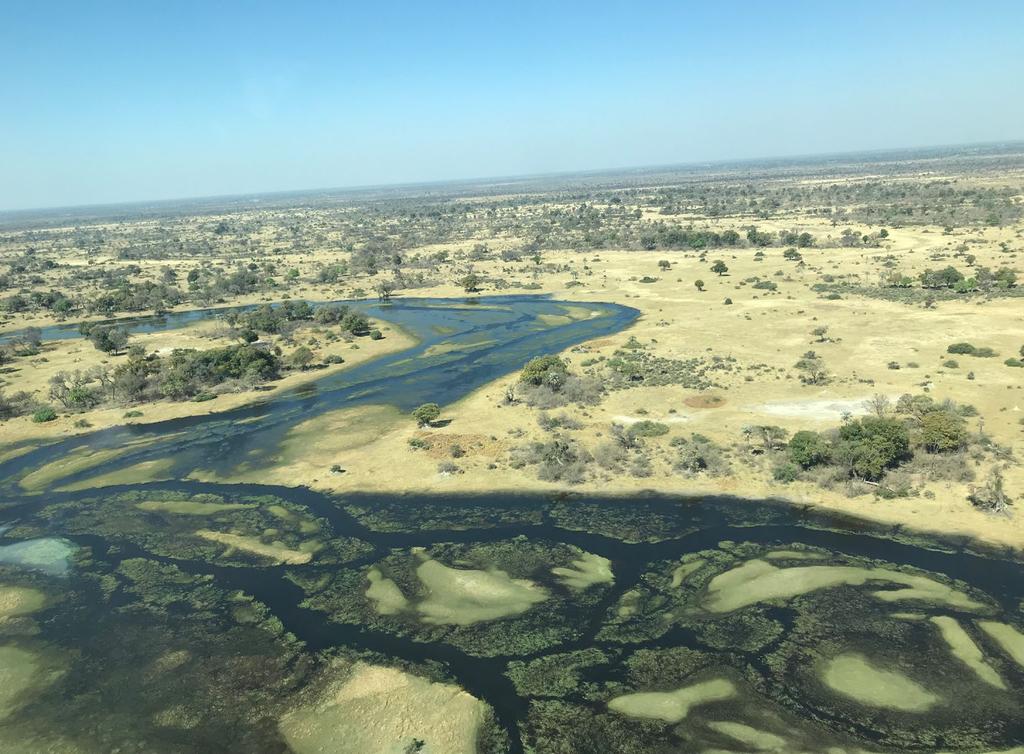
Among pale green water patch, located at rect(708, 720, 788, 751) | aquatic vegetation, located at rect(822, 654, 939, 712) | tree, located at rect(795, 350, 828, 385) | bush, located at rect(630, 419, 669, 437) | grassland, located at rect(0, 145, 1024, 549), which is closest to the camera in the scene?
pale green water patch, located at rect(708, 720, 788, 751)

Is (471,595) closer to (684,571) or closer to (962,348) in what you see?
(684,571)

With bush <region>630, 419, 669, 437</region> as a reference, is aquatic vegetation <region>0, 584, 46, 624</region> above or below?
below

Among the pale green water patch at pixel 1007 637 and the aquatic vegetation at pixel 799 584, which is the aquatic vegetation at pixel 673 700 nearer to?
the aquatic vegetation at pixel 799 584

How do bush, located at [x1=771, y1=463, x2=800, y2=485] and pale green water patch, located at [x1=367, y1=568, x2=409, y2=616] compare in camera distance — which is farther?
bush, located at [x1=771, y1=463, x2=800, y2=485]

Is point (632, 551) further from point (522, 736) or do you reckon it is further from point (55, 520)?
point (55, 520)

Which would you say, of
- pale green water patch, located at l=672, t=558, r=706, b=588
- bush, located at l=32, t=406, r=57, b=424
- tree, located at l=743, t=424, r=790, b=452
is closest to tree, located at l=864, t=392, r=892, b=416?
tree, located at l=743, t=424, r=790, b=452

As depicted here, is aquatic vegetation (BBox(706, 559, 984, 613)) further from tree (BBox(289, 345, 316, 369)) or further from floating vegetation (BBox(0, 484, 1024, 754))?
tree (BBox(289, 345, 316, 369))

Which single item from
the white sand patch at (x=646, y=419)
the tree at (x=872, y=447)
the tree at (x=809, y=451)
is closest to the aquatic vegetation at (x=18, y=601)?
the white sand patch at (x=646, y=419)
